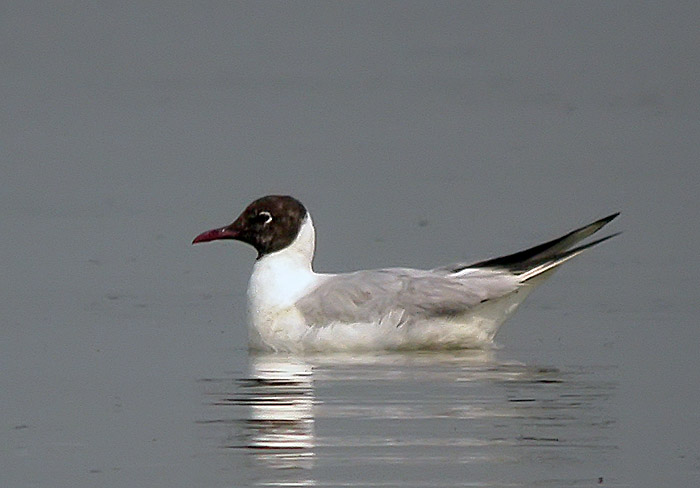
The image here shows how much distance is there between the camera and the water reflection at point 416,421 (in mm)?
7738

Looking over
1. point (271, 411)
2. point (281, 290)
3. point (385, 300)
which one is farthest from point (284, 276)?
point (271, 411)

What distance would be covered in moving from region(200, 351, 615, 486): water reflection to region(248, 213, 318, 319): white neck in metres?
0.55

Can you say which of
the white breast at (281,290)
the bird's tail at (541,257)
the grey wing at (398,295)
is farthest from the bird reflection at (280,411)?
the bird's tail at (541,257)

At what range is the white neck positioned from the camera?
11375mm

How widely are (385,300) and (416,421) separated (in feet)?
Result: 8.30

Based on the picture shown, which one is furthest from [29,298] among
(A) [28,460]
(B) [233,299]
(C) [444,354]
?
(A) [28,460]

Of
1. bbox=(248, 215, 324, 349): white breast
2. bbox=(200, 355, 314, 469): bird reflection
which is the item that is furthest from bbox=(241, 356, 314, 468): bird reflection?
bbox=(248, 215, 324, 349): white breast

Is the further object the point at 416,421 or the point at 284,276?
the point at 284,276

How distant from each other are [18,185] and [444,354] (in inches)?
230

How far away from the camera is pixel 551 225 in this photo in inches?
564

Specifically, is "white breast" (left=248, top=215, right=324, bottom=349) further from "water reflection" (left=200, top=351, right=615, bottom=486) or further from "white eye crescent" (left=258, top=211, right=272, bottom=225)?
"water reflection" (left=200, top=351, right=615, bottom=486)

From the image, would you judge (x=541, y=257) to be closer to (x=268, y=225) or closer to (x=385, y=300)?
(x=385, y=300)

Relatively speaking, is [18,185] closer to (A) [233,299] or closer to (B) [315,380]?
(A) [233,299]

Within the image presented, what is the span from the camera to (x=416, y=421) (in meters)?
8.73
